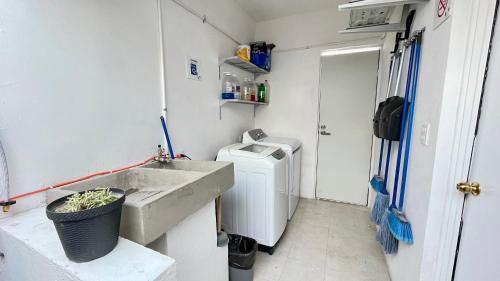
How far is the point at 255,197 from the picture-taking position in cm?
203

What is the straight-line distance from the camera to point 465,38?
100 cm

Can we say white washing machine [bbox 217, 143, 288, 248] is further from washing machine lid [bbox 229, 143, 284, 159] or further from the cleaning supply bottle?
the cleaning supply bottle

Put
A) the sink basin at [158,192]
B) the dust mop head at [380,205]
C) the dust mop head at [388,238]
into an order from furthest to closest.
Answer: the dust mop head at [380,205]
the dust mop head at [388,238]
the sink basin at [158,192]

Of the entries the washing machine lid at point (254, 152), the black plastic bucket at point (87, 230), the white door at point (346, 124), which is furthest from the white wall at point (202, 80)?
the white door at point (346, 124)

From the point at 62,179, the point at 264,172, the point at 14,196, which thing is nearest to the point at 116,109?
the point at 62,179

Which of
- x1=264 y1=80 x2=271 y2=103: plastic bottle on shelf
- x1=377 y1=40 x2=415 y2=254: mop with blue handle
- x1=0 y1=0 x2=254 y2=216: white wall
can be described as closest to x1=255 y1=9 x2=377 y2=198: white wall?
x1=264 y1=80 x2=271 y2=103: plastic bottle on shelf

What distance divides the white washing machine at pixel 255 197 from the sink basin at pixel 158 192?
563mm

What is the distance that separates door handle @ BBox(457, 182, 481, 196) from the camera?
3.24 ft

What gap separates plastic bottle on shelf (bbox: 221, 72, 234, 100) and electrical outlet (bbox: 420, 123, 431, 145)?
5.87 ft

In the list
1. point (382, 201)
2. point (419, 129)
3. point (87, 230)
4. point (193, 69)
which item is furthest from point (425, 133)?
point (193, 69)

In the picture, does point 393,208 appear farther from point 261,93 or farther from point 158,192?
point 261,93

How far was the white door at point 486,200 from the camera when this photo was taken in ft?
2.87

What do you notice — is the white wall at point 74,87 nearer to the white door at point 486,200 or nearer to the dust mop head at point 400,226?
the dust mop head at point 400,226

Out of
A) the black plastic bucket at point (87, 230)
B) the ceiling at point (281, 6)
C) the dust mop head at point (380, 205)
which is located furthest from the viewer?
the ceiling at point (281, 6)
